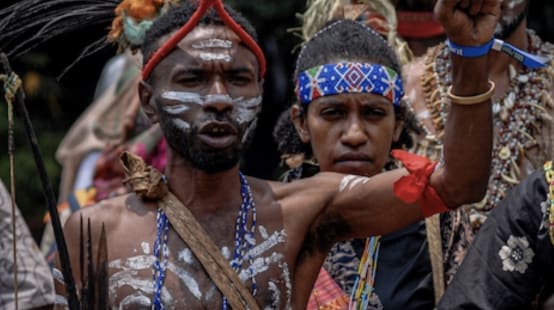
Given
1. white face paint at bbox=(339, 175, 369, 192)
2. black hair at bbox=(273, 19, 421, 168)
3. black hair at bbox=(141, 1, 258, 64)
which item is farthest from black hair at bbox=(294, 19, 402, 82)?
white face paint at bbox=(339, 175, 369, 192)

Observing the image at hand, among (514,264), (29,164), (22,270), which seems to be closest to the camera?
(514,264)

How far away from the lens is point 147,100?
5023 millimetres

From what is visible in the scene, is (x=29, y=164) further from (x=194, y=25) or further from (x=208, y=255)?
(x=208, y=255)

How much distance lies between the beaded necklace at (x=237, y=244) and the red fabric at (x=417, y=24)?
2.74 m

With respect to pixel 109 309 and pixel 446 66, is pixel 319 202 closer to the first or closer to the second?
pixel 109 309

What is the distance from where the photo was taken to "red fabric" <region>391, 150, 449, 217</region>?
461 centimetres

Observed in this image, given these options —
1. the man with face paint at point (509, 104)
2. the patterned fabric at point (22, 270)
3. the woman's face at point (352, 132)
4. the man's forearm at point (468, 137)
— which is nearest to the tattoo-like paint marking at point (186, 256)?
the man's forearm at point (468, 137)

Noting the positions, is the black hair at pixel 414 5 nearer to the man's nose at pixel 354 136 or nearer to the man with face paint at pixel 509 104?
the man with face paint at pixel 509 104

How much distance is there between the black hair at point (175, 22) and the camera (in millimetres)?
4941

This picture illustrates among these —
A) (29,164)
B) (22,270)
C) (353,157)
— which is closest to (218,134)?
(353,157)

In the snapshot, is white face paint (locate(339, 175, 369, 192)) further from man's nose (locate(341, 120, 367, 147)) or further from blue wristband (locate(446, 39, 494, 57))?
man's nose (locate(341, 120, 367, 147))

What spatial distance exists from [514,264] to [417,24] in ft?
7.88

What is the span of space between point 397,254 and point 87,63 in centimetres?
634

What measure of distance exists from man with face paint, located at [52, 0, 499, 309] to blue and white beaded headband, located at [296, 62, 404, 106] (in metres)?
0.84
